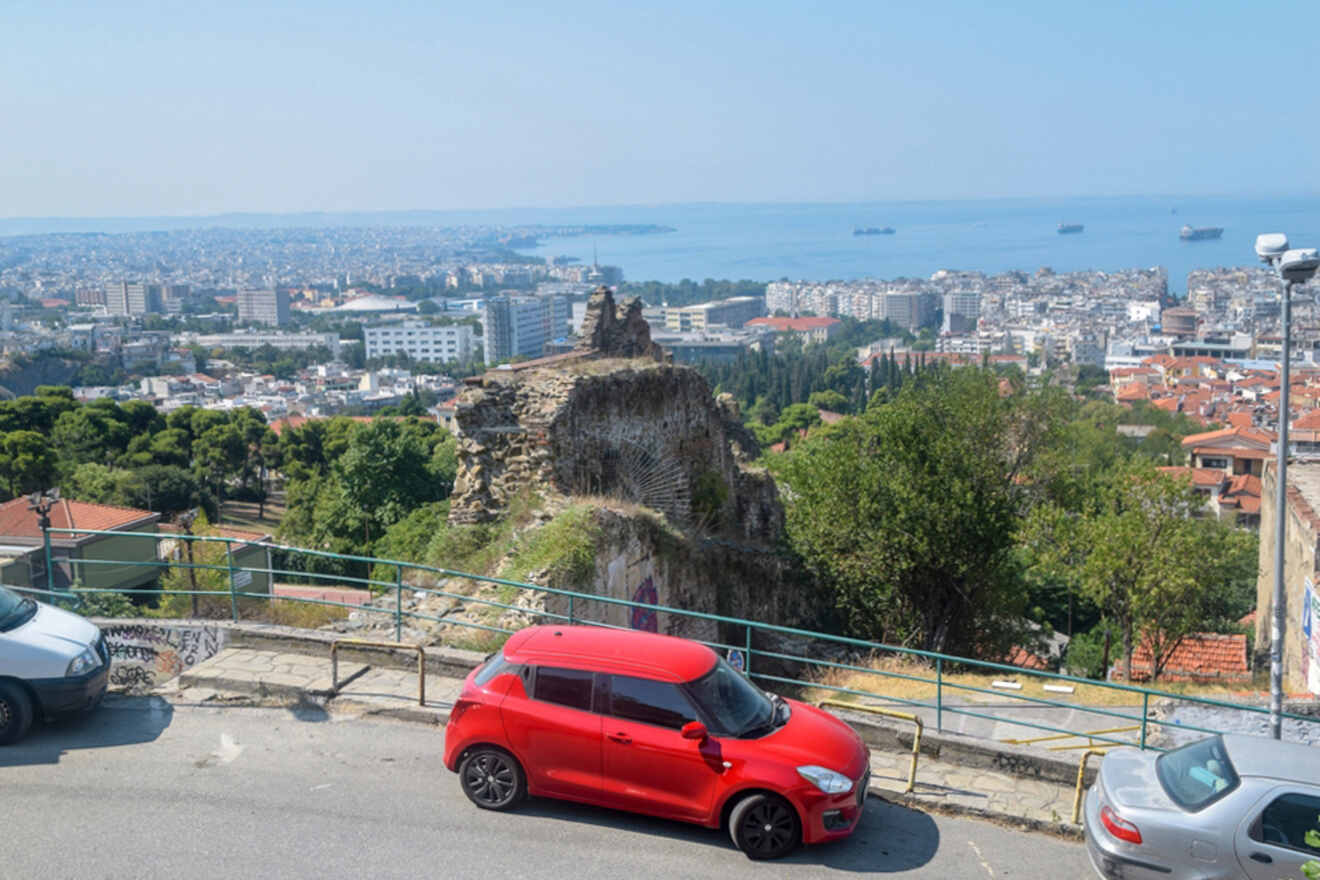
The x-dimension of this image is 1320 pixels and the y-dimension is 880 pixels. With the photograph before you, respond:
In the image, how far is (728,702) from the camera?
7.46m

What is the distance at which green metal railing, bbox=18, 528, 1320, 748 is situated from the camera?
911cm

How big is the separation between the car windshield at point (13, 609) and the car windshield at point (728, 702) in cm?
531

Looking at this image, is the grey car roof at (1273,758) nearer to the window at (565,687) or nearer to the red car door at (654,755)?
the red car door at (654,755)

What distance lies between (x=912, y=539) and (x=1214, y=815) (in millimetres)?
13019

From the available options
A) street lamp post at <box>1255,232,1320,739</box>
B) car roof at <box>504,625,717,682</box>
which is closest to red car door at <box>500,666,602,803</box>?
car roof at <box>504,625,717,682</box>

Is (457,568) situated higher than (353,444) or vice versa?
(457,568)

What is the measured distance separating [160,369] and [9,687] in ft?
581

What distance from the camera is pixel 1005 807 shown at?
8062 millimetres

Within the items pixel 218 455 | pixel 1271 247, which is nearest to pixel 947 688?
pixel 1271 247

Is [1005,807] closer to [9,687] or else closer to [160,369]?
[9,687]

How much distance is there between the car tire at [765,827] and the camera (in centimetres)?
712

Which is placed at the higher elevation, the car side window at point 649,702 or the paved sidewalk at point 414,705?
the car side window at point 649,702

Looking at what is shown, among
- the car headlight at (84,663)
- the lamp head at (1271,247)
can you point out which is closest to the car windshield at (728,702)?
the car headlight at (84,663)

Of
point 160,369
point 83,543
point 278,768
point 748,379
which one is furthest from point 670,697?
point 160,369
